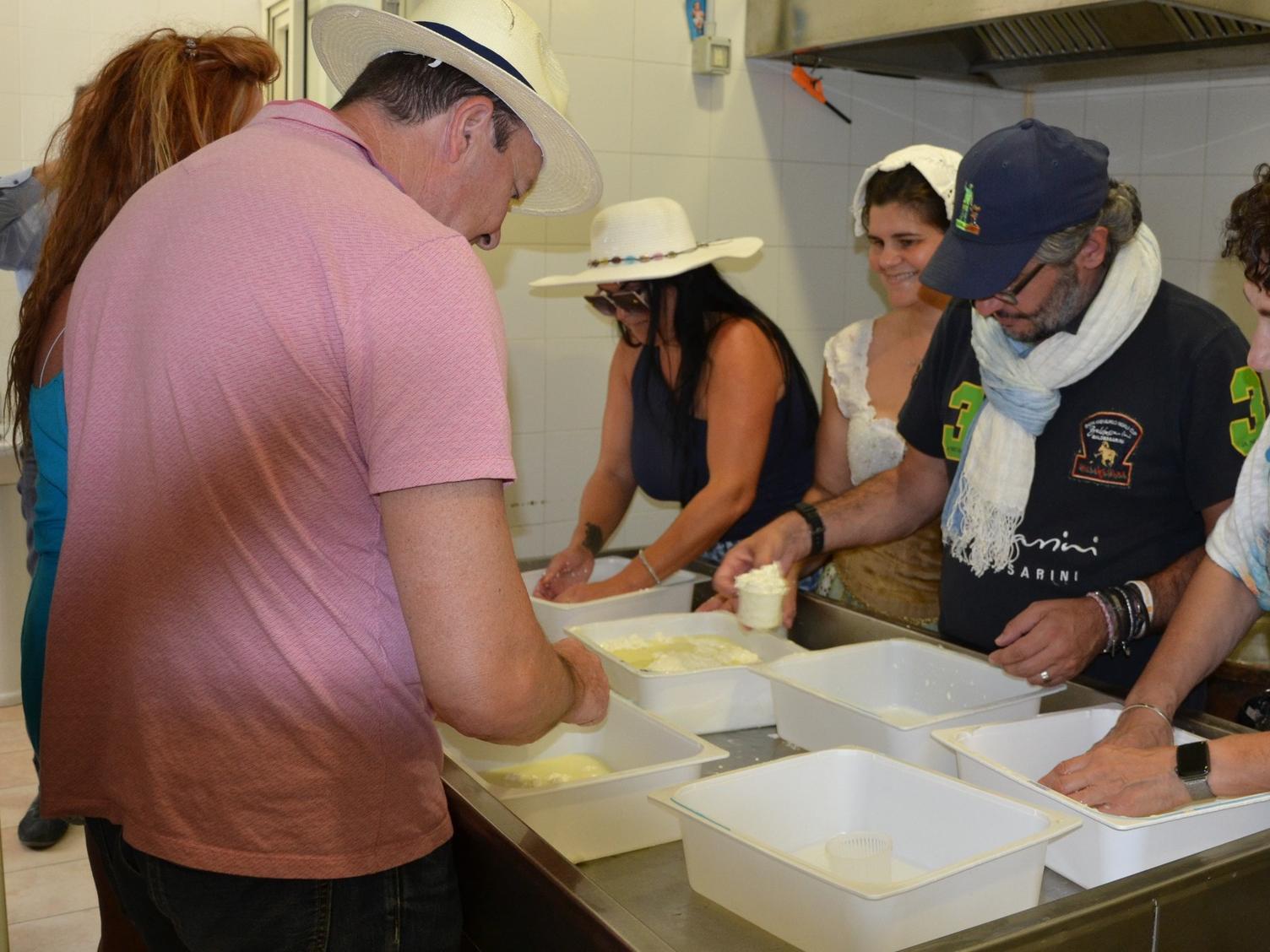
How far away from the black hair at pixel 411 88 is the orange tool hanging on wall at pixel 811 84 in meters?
2.59

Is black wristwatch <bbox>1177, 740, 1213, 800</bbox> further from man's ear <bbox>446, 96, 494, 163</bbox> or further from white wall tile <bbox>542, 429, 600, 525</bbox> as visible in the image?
white wall tile <bbox>542, 429, 600, 525</bbox>

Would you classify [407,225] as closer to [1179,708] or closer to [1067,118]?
[1179,708]

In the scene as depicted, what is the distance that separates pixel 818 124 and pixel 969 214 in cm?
207

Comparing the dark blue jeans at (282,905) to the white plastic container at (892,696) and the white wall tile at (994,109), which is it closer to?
the white plastic container at (892,696)

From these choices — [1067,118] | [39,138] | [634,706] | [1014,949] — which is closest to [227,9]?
[39,138]

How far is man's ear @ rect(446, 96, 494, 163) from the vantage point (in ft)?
3.90

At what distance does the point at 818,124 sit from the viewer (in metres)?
3.74

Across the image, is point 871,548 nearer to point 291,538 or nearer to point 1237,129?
point 291,538

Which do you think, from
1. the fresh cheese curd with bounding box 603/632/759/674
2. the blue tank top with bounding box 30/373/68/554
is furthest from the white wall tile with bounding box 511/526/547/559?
the blue tank top with bounding box 30/373/68/554

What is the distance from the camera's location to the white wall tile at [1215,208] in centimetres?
334

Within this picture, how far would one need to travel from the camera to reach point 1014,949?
939 millimetres

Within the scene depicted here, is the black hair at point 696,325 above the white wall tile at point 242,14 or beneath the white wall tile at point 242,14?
beneath

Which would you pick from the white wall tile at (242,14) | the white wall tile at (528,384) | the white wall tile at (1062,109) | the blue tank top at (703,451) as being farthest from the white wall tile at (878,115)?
the white wall tile at (242,14)

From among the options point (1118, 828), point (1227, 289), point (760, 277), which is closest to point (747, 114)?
point (760, 277)
